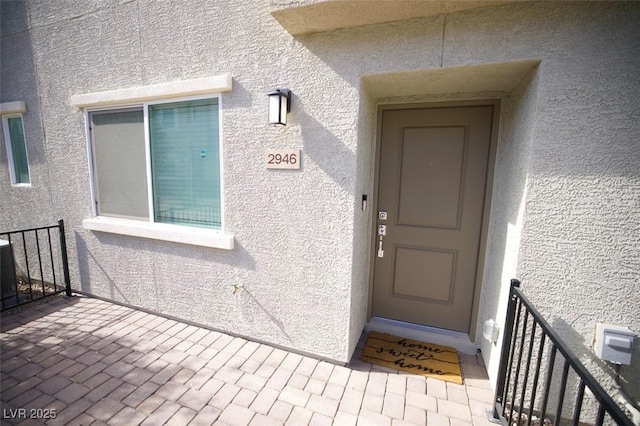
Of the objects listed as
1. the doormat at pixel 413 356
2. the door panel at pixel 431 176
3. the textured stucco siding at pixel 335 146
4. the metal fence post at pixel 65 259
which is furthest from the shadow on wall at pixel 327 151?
the metal fence post at pixel 65 259

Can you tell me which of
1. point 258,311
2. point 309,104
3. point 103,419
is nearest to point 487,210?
point 309,104

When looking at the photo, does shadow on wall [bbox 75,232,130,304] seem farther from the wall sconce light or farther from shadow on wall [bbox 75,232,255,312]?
the wall sconce light

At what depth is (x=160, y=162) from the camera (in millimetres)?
3053

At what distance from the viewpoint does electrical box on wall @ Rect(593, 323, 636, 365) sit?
1.71 metres

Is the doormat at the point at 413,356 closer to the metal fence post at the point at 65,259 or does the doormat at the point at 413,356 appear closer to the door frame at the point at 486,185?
the door frame at the point at 486,185

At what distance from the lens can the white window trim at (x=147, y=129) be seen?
2.62 m

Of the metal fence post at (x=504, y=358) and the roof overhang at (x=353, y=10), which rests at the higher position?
the roof overhang at (x=353, y=10)

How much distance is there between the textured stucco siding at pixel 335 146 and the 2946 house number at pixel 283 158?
0.09 m

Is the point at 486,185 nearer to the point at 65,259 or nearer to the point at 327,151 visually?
the point at 327,151

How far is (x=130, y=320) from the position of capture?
3.15 meters

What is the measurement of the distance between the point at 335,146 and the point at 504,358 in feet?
6.83

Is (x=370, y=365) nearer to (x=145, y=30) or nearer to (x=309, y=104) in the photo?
(x=309, y=104)

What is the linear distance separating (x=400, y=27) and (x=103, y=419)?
363 cm

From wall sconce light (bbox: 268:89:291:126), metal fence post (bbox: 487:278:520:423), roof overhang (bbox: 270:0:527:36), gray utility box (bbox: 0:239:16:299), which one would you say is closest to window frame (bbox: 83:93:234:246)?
wall sconce light (bbox: 268:89:291:126)
